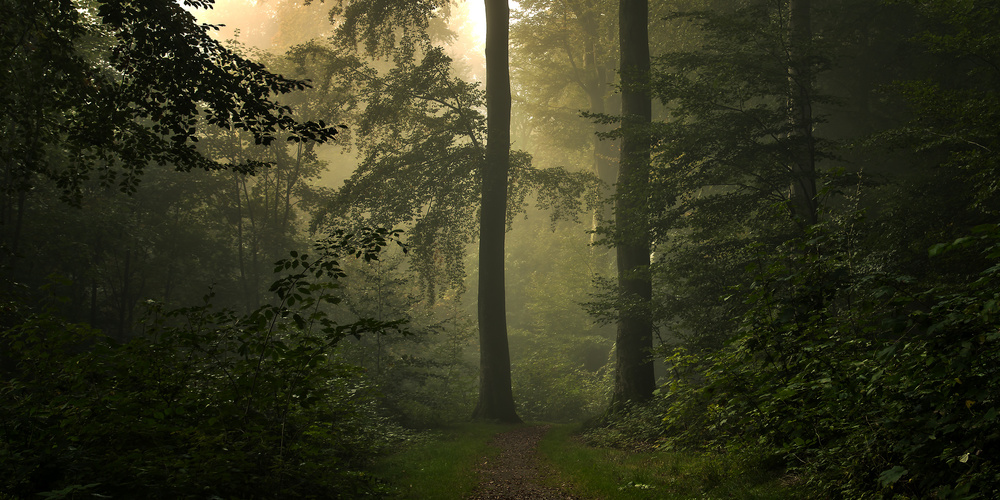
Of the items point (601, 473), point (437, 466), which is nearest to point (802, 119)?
point (601, 473)

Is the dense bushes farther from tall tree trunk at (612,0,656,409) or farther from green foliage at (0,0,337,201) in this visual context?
tall tree trunk at (612,0,656,409)

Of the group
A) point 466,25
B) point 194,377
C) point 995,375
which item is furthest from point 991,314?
point 466,25

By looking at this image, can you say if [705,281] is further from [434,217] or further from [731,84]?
[434,217]

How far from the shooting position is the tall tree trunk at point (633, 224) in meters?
10.7

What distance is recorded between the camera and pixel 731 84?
10.1 metres

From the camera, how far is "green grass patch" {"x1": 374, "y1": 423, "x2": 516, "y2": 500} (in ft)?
23.0

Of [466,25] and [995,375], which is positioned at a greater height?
Result: [466,25]

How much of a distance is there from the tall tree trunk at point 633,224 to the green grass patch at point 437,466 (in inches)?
148

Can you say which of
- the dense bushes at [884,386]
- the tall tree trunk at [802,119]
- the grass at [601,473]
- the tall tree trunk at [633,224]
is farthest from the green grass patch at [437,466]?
the tall tree trunk at [802,119]

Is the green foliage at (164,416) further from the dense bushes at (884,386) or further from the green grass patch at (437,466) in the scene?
the dense bushes at (884,386)

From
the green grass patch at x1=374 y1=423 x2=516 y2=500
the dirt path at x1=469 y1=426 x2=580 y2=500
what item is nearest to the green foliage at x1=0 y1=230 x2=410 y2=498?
the green grass patch at x1=374 y1=423 x2=516 y2=500

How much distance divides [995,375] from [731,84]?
28.1 ft

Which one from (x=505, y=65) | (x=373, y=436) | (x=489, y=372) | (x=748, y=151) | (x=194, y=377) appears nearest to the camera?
(x=194, y=377)

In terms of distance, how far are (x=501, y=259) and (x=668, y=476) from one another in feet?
33.8
